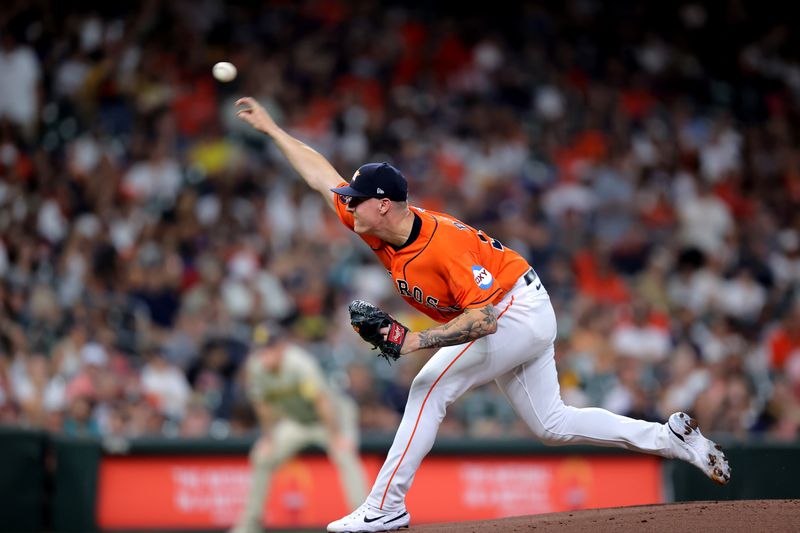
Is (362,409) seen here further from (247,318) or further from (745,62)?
(745,62)

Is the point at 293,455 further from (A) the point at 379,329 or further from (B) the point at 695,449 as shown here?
(A) the point at 379,329

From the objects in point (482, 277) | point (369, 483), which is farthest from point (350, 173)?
point (482, 277)

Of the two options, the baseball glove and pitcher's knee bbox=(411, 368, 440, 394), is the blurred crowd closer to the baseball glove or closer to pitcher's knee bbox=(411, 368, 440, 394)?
pitcher's knee bbox=(411, 368, 440, 394)

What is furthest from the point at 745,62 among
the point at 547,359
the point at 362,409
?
the point at 547,359

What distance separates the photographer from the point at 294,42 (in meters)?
14.8

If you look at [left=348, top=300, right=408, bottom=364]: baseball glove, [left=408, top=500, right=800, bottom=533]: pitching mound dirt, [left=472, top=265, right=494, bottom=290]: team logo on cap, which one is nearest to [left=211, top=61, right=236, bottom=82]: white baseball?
[left=348, top=300, right=408, bottom=364]: baseball glove

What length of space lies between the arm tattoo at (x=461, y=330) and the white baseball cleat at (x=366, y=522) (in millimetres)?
939

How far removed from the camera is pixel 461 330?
5.22 m

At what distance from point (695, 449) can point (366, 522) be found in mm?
1783

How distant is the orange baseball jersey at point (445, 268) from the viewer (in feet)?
17.5

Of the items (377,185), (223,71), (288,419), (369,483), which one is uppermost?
(223,71)

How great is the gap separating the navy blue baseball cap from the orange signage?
5495 millimetres

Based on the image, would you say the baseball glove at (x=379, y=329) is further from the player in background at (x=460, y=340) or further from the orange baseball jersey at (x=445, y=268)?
the orange baseball jersey at (x=445, y=268)

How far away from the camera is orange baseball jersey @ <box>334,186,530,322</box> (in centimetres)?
534
